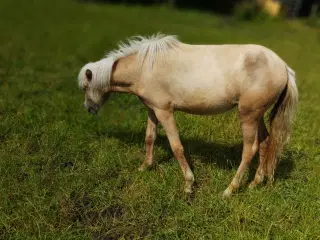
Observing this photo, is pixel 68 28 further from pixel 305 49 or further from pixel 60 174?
pixel 60 174

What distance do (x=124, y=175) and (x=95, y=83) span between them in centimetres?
124

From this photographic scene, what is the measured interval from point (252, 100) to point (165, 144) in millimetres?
2012

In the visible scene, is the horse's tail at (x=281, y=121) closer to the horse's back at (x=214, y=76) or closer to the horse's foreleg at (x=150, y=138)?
the horse's back at (x=214, y=76)

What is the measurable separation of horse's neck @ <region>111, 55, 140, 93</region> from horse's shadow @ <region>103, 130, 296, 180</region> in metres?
1.24

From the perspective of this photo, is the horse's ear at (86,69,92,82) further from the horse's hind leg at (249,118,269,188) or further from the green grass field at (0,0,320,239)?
the horse's hind leg at (249,118,269,188)

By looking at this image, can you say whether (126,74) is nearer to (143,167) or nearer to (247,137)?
(143,167)

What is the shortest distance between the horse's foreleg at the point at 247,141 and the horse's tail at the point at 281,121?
0.22m

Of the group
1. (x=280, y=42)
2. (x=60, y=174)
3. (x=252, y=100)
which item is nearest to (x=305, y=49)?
(x=280, y=42)

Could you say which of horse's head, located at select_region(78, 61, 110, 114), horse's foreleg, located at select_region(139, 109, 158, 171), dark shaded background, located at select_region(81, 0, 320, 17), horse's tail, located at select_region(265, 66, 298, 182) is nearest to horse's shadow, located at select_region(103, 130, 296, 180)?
horse's foreleg, located at select_region(139, 109, 158, 171)

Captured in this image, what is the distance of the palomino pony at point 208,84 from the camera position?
164 inches

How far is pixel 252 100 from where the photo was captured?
4172mm

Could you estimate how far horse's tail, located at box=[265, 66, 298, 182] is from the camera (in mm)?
4348

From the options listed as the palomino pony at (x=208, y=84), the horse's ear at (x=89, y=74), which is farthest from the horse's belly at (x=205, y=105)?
the horse's ear at (x=89, y=74)

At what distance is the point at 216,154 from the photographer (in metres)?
5.43
